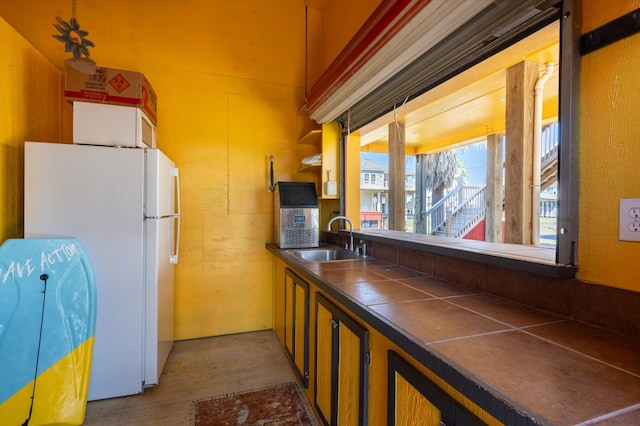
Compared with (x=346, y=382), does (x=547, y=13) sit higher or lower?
higher

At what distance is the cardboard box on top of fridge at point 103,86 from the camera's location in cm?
202

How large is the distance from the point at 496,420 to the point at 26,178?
2.67 meters

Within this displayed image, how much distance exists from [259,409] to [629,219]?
2.14 metres

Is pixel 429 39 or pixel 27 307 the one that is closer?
pixel 429 39

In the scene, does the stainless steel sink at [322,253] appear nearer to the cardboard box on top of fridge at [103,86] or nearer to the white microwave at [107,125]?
the white microwave at [107,125]

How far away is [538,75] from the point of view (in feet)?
7.16

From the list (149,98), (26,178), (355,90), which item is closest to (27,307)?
(26,178)

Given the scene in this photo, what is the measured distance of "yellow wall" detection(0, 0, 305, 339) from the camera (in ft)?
9.02

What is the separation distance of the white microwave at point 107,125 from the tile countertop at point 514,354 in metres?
1.92

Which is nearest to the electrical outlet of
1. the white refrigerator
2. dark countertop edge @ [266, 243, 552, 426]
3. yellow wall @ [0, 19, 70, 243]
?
dark countertop edge @ [266, 243, 552, 426]

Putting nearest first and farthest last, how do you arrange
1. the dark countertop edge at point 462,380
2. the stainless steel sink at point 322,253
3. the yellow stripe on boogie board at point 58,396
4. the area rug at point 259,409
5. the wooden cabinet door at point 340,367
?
the dark countertop edge at point 462,380, the wooden cabinet door at point 340,367, the yellow stripe on boogie board at point 58,396, the area rug at point 259,409, the stainless steel sink at point 322,253

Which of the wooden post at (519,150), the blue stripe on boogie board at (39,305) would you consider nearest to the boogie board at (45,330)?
the blue stripe on boogie board at (39,305)

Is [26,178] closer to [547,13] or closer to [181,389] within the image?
[181,389]

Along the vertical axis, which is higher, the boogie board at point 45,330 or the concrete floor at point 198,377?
the boogie board at point 45,330
